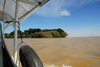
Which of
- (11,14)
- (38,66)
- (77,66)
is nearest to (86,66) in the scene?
(77,66)

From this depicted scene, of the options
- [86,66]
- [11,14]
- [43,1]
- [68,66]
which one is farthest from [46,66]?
[11,14]

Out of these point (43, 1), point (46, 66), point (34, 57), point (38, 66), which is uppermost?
point (43, 1)

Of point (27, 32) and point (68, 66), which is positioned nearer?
point (68, 66)

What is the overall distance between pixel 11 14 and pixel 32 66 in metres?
2.55

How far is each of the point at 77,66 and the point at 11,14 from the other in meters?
2.92

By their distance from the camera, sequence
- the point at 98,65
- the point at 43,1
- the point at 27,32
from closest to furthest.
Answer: the point at 43,1 → the point at 98,65 → the point at 27,32

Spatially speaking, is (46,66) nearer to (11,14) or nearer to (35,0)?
(35,0)

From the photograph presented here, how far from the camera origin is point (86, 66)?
219 centimetres

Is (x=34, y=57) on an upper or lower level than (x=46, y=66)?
upper

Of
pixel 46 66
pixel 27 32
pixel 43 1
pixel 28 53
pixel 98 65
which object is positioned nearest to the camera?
pixel 28 53

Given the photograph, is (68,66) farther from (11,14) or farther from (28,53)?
(11,14)

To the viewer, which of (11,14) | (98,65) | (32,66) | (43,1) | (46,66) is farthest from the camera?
(11,14)

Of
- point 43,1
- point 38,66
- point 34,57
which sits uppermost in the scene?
point 43,1

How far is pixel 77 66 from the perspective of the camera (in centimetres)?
221
